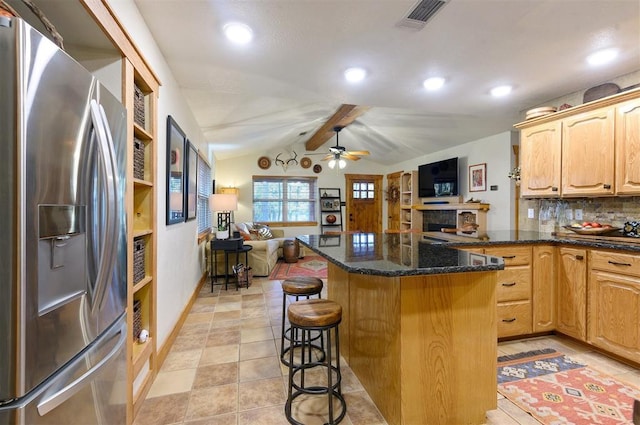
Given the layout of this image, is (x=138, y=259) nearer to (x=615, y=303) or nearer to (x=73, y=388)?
(x=73, y=388)

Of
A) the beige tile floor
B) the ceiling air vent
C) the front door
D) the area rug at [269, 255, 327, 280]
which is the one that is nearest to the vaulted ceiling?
the ceiling air vent

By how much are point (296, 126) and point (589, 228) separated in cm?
453

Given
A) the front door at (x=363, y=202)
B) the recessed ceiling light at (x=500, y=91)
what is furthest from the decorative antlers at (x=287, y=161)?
the recessed ceiling light at (x=500, y=91)

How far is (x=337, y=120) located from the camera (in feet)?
16.8

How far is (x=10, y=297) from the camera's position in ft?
2.21

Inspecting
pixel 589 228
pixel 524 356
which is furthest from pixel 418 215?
pixel 524 356

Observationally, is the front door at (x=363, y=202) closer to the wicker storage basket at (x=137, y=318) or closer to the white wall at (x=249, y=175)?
the white wall at (x=249, y=175)

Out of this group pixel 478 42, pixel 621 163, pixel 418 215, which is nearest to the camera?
pixel 478 42

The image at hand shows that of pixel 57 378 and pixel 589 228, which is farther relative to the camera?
pixel 589 228

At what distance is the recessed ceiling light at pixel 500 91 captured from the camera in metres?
2.87

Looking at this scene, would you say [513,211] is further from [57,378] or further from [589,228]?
[57,378]

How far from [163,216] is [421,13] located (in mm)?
2235

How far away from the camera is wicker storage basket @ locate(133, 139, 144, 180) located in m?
1.76

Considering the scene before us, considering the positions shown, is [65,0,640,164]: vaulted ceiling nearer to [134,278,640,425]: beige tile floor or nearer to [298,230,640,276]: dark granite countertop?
[298,230,640,276]: dark granite countertop
